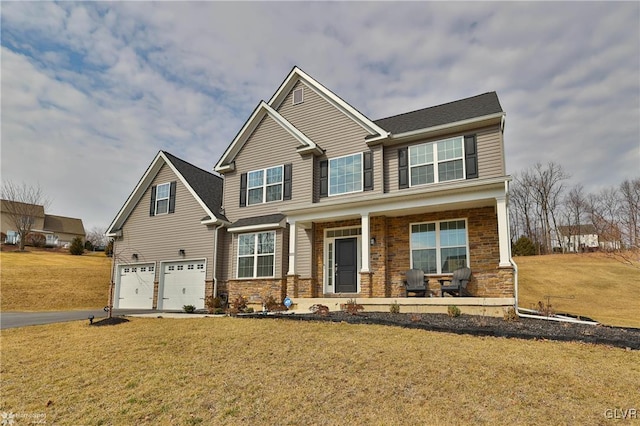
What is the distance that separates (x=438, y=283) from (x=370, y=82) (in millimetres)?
8541

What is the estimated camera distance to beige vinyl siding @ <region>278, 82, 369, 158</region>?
14758 mm

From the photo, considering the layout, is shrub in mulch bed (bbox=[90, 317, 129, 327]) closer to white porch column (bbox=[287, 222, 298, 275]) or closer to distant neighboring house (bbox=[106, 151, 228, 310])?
distant neighboring house (bbox=[106, 151, 228, 310])

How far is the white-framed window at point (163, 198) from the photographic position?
18250mm

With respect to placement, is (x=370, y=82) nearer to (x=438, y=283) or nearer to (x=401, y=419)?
(x=438, y=283)

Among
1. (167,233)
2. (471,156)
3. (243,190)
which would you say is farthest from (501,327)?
(167,233)

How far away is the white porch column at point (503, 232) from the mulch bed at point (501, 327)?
164 cm

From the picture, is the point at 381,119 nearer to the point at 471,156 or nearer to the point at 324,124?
the point at 324,124

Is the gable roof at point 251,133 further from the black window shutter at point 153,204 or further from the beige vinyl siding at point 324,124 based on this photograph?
the black window shutter at point 153,204

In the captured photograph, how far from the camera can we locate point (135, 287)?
18.5m

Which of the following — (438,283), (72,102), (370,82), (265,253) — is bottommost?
(438,283)

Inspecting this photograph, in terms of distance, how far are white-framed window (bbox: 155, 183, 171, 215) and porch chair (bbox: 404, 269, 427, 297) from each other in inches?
464

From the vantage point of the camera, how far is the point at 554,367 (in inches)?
223

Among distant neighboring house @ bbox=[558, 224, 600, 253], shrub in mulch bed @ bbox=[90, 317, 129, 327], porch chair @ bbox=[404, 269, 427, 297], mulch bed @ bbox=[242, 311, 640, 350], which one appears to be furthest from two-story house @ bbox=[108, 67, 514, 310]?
distant neighboring house @ bbox=[558, 224, 600, 253]

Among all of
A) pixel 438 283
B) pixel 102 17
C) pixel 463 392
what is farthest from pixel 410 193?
pixel 102 17
